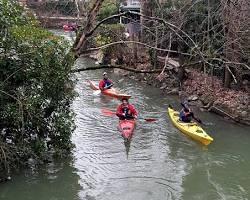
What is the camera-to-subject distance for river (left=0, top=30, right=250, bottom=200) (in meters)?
12.4

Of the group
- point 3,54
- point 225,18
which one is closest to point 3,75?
point 3,54

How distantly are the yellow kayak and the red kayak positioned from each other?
5.94 feet

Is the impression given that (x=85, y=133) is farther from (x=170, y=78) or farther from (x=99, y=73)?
(x=99, y=73)

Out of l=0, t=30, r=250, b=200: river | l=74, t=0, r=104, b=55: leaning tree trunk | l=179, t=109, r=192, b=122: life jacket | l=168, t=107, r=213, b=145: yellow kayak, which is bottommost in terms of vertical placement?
l=0, t=30, r=250, b=200: river

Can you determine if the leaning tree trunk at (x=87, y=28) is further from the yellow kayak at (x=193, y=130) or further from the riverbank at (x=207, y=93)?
the riverbank at (x=207, y=93)

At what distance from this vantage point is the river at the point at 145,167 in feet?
40.8

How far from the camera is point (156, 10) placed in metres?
26.6

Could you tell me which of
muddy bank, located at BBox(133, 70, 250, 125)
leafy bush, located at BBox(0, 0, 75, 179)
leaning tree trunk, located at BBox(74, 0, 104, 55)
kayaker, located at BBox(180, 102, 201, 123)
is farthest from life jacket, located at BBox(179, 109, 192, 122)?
leaning tree trunk, located at BBox(74, 0, 104, 55)

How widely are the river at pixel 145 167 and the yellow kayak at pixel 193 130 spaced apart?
23 cm

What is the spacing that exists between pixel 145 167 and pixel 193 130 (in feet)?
9.90

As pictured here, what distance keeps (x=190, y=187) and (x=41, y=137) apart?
4583mm

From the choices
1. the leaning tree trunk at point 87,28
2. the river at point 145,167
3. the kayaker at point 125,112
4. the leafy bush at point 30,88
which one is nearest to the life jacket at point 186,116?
the river at point 145,167

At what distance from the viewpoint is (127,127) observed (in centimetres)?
1681

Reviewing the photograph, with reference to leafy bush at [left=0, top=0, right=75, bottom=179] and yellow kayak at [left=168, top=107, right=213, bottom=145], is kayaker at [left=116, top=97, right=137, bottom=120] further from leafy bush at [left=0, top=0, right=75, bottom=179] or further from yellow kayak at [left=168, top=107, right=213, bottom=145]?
leafy bush at [left=0, top=0, right=75, bottom=179]
